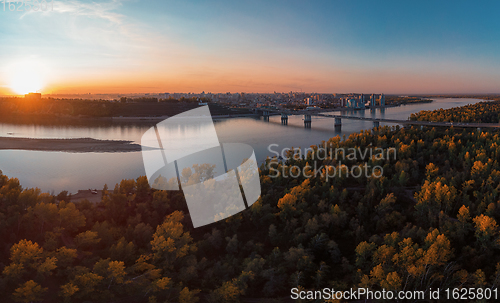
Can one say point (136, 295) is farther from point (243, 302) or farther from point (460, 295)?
point (460, 295)

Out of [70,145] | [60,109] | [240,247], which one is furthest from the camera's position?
[60,109]

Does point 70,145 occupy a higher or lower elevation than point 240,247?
higher


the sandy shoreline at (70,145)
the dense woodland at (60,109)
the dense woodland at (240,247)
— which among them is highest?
the dense woodland at (60,109)

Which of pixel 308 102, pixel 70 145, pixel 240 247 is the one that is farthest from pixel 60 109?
pixel 308 102

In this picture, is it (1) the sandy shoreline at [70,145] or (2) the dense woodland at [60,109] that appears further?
(2) the dense woodland at [60,109]

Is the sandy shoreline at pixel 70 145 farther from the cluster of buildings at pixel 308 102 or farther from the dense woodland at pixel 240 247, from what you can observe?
the cluster of buildings at pixel 308 102

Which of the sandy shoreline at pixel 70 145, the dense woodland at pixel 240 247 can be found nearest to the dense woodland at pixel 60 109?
the sandy shoreline at pixel 70 145

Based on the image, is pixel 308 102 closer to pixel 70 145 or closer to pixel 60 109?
pixel 60 109
